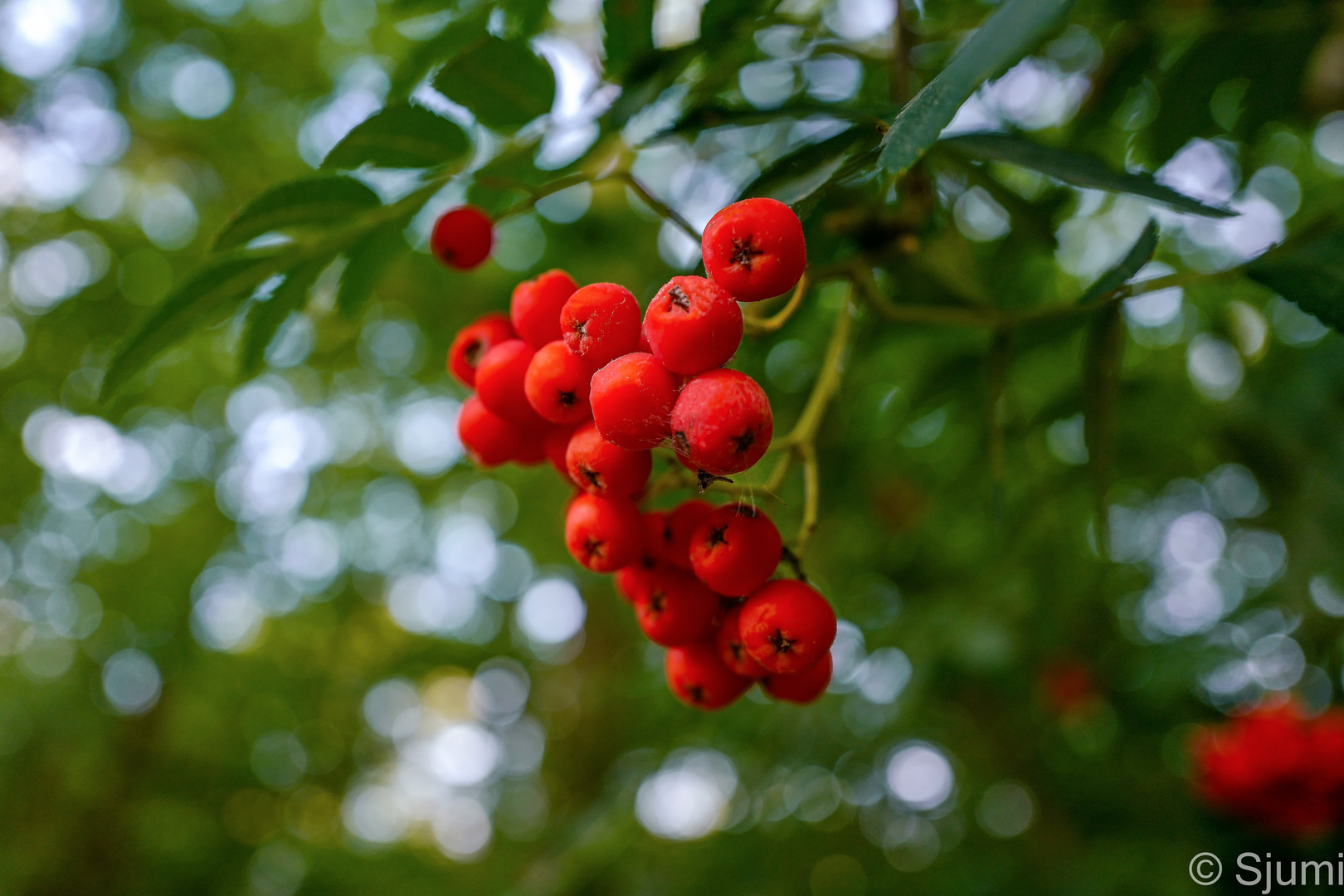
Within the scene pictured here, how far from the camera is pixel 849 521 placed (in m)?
2.66

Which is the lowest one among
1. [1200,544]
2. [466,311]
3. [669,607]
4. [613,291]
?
[1200,544]

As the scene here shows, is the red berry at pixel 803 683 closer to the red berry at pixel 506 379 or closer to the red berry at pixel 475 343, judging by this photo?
the red berry at pixel 506 379

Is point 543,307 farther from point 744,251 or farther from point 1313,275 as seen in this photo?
point 1313,275

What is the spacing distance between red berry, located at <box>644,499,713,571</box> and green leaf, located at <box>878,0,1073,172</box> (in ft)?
1.63

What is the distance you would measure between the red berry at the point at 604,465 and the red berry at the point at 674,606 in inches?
6.3

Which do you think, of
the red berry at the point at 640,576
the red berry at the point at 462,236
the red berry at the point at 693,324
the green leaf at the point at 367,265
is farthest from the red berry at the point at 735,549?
the green leaf at the point at 367,265

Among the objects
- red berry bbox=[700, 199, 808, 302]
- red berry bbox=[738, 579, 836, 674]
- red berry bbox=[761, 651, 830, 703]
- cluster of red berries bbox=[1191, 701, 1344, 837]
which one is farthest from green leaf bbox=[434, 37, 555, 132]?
cluster of red berries bbox=[1191, 701, 1344, 837]

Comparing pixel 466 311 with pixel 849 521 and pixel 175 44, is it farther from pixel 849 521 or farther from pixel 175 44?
pixel 175 44

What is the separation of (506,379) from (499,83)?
17.6 inches

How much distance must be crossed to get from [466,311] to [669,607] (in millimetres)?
2696

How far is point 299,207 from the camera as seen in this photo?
3.75ft

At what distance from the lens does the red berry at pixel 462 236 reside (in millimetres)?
1225

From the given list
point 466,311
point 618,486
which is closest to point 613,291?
point 618,486

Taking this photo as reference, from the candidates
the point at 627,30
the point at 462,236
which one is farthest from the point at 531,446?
the point at 627,30
